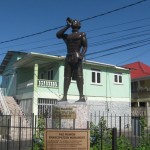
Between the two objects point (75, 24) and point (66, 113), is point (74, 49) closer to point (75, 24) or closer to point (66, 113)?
point (75, 24)

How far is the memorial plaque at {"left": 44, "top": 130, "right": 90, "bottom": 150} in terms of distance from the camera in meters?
7.58

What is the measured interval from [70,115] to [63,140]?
3399 mm

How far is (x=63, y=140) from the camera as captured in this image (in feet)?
24.9

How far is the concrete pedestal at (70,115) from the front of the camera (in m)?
11.0

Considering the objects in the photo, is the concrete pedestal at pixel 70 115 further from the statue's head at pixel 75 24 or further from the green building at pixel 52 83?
the green building at pixel 52 83

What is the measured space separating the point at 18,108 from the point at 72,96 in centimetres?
533

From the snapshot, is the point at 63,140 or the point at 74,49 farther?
the point at 74,49

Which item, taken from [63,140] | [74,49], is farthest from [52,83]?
[63,140]

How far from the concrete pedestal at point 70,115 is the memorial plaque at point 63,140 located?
10.8 ft

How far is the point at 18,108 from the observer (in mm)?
31312

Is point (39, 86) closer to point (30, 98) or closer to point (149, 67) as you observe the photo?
point (30, 98)

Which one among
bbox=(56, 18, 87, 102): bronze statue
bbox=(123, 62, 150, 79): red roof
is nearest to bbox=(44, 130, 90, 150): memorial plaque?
bbox=(56, 18, 87, 102): bronze statue

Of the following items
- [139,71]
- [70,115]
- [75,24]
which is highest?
[139,71]

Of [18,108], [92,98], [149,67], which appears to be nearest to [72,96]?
[92,98]
